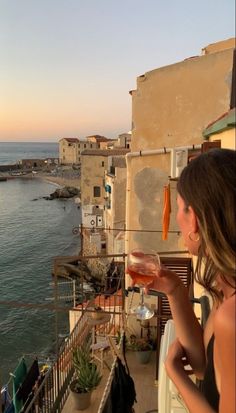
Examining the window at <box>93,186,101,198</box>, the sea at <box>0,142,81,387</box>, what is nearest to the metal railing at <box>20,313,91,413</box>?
the sea at <box>0,142,81,387</box>

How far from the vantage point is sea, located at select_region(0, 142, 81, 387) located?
57.0 feet

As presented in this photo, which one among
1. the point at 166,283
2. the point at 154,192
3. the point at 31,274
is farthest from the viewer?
the point at 31,274

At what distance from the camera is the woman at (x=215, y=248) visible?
3.14 ft

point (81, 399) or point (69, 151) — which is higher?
point (69, 151)

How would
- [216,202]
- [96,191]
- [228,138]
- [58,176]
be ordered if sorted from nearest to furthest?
[216,202], [228,138], [96,191], [58,176]

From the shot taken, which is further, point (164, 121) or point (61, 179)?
point (61, 179)

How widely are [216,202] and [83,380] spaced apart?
664 cm

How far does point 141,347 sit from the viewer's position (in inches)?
336

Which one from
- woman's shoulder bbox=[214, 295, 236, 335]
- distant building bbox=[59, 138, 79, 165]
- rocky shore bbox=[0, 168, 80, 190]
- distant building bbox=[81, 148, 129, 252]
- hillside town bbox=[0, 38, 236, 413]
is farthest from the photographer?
distant building bbox=[59, 138, 79, 165]

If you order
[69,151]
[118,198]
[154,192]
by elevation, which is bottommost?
[118,198]

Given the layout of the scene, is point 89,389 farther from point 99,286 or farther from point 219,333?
point 99,286

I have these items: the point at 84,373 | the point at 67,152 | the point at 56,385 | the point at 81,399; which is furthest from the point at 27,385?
the point at 67,152

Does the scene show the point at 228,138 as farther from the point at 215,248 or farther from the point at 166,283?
the point at 215,248

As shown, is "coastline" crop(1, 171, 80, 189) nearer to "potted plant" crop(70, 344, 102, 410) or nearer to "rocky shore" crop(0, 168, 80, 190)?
"rocky shore" crop(0, 168, 80, 190)
